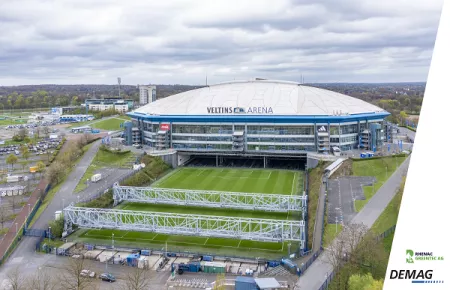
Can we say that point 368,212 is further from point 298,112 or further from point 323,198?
point 298,112

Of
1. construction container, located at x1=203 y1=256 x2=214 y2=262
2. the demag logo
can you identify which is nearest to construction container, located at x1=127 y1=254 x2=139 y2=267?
construction container, located at x1=203 y1=256 x2=214 y2=262

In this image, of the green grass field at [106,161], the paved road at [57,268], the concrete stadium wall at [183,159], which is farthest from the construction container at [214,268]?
the concrete stadium wall at [183,159]

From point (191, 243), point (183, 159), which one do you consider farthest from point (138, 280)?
point (183, 159)

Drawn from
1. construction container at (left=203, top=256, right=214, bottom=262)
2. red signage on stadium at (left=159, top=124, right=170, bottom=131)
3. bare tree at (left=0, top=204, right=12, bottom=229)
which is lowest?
bare tree at (left=0, top=204, right=12, bottom=229)

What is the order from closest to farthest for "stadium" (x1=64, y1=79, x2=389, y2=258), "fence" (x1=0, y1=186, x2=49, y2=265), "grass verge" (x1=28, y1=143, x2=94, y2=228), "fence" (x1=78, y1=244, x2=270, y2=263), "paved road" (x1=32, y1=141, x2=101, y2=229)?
"fence" (x1=78, y1=244, x2=270, y2=263), "fence" (x1=0, y1=186, x2=49, y2=265), "paved road" (x1=32, y1=141, x2=101, y2=229), "grass verge" (x1=28, y1=143, x2=94, y2=228), "stadium" (x1=64, y1=79, x2=389, y2=258)

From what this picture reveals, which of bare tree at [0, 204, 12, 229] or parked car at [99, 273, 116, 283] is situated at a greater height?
parked car at [99, 273, 116, 283]

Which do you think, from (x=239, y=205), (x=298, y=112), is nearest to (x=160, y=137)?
(x=298, y=112)

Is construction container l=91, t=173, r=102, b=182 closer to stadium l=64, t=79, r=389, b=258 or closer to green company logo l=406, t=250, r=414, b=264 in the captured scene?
stadium l=64, t=79, r=389, b=258

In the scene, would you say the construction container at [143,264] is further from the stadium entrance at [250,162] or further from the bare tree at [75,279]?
the stadium entrance at [250,162]
